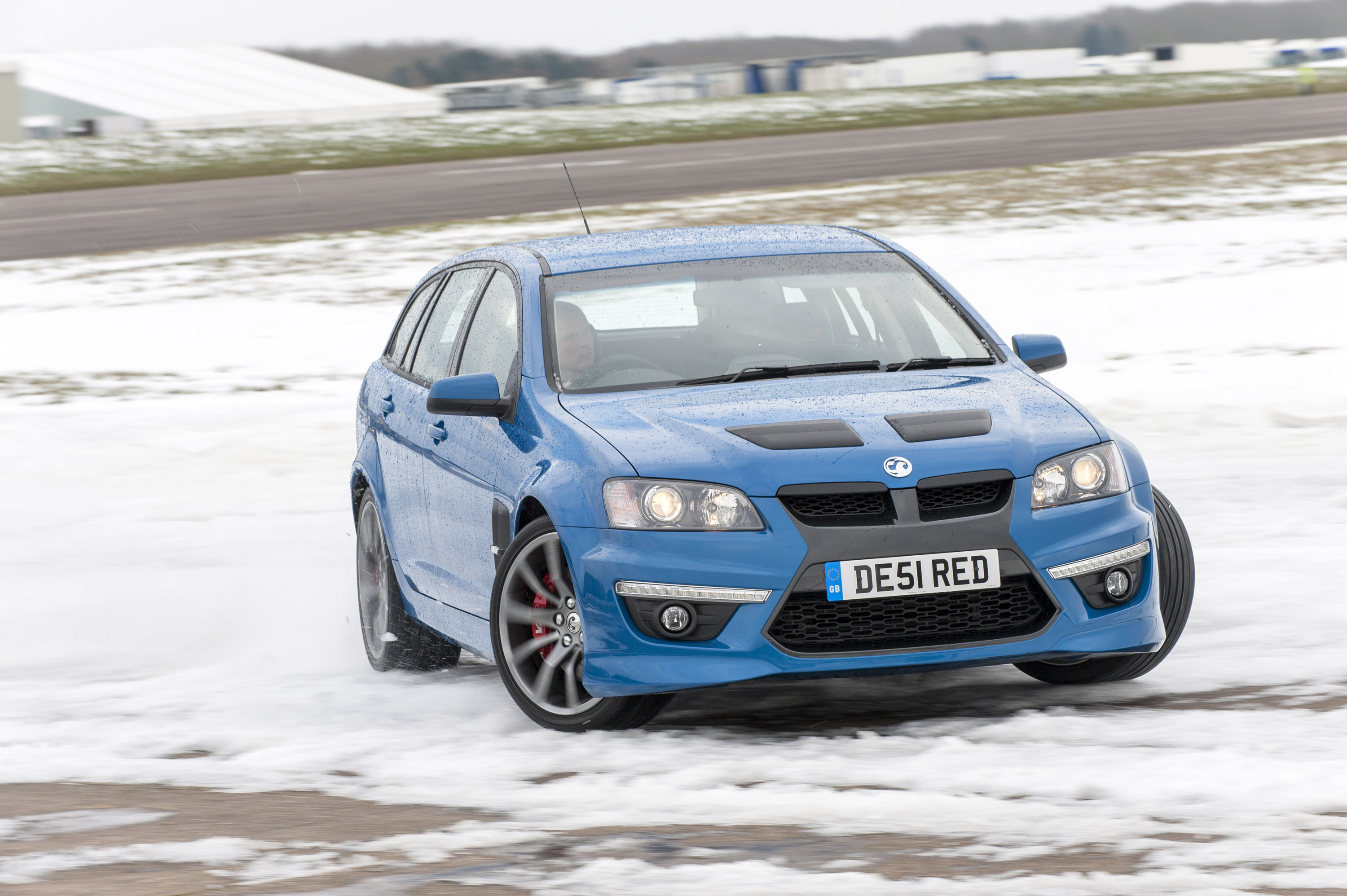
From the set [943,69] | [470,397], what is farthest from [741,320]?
[943,69]

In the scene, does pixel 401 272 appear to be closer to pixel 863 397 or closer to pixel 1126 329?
pixel 1126 329

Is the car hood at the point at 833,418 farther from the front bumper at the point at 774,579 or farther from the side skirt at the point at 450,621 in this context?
the side skirt at the point at 450,621

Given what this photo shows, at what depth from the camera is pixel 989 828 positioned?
425 centimetres

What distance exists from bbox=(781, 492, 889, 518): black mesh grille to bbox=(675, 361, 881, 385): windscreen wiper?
3.02 ft

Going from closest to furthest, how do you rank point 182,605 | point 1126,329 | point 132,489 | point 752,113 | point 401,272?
point 182,605 → point 132,489 → point 1126,329 → point 401,272 → point 752,113

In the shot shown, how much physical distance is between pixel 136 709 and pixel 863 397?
8.55 ft

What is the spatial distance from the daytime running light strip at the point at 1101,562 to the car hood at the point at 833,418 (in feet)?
0.95

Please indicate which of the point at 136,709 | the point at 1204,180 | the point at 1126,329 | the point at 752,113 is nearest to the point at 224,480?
the point at 136,709

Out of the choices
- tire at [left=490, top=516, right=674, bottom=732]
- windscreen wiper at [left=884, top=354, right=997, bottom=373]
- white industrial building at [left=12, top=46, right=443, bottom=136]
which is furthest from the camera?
white industrial building at [left=12, top=46, right=443, bottom=136]

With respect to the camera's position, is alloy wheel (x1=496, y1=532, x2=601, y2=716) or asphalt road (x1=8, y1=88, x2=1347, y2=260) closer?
alloy wheel (x1=496, y1=532, x2=601, y2=716)

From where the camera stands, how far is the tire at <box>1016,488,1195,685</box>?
5.84 meters

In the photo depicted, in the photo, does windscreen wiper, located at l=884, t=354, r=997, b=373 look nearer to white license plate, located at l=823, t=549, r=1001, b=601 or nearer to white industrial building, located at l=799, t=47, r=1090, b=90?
white license plate, located at l=823, t=549, r=1001, b=601

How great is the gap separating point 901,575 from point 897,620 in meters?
0.16

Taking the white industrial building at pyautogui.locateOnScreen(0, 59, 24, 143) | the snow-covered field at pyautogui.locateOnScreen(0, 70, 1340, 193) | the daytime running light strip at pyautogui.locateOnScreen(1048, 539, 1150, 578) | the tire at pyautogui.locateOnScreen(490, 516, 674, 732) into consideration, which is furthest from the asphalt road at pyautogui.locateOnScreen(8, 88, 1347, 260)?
the white industrial building at pyautogui.locateOnScreen(0, 59, 24, 143)
